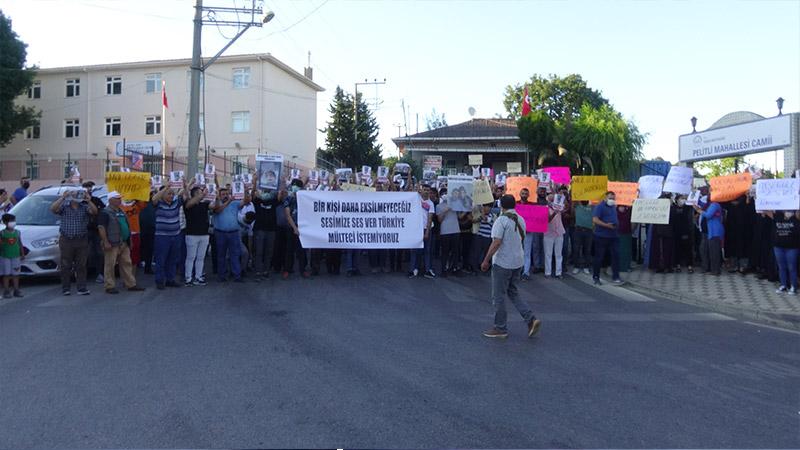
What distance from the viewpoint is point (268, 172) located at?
44.9 ft

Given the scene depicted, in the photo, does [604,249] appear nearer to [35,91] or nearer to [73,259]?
[73,259]

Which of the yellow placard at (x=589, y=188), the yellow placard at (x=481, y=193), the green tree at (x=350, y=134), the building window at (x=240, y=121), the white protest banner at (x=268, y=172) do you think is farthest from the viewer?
the green tree at (x=350, y=134)

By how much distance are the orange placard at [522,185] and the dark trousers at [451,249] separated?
2.14 meters

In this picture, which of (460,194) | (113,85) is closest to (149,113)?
(113,85)

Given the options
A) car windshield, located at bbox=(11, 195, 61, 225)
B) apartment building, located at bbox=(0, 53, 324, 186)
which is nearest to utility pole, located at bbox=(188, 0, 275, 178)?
car windshield, located at bbox=(11, 195, 61, 225)

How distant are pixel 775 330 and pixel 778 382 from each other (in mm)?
3341

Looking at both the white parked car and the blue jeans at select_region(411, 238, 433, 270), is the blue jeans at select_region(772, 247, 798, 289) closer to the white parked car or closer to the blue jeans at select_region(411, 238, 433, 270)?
the blue jeans at select_region(411, 238, 433, 270)

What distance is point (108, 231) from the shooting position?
1162 cm

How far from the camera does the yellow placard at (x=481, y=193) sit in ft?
48.4

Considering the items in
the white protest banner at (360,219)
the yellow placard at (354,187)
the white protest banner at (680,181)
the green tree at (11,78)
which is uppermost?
the green tree at (11,78)

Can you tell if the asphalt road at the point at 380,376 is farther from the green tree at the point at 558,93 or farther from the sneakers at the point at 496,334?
the green tree at the point at 558,93

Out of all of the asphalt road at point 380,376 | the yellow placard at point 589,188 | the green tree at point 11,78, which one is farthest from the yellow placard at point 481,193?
the green tree at point 11,78

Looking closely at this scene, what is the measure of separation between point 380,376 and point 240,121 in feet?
133

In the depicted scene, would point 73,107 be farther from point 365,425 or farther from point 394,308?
point 365,425
